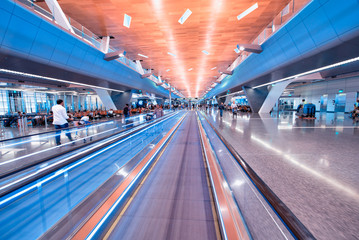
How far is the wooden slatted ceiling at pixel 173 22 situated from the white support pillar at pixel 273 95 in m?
9.67

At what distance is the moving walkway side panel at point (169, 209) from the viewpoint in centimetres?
214

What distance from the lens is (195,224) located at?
230 cm

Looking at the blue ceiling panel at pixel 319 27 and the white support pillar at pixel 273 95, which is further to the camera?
the white support pillar at pixel 273 95

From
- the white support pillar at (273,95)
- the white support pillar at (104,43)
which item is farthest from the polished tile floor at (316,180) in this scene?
the white support pillar at (273,95)

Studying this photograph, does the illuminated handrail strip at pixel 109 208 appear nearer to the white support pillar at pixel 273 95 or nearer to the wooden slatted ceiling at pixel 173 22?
the wooden slatted ceiling at pixel 173 22

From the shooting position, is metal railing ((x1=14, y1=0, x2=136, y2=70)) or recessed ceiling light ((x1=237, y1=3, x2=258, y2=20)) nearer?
metal railing ((x1=14, y1=0, x2=136, y2=70))

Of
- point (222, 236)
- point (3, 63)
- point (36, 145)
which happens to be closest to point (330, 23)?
point (222, 236)

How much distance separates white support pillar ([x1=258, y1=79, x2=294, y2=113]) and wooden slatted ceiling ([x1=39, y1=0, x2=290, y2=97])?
31.7 ft

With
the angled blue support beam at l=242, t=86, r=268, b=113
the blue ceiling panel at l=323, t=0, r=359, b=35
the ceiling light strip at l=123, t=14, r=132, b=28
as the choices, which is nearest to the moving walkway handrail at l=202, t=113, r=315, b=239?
the blue ceiling panel at l=323, t=0, r=359, b=35

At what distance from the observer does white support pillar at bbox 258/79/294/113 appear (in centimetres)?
1959

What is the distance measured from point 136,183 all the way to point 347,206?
3582 millimetres

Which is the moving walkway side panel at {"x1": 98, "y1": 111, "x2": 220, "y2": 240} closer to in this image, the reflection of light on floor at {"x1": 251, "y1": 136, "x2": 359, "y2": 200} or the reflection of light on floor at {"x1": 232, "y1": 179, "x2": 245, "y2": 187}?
the reflection of light on floor at {"x1": 232, "y1": 179, "x2": 245, "y2": 187}

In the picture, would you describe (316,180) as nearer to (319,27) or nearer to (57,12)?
(319,27)

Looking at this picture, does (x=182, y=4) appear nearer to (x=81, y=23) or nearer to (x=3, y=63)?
(x=81, y=23)
